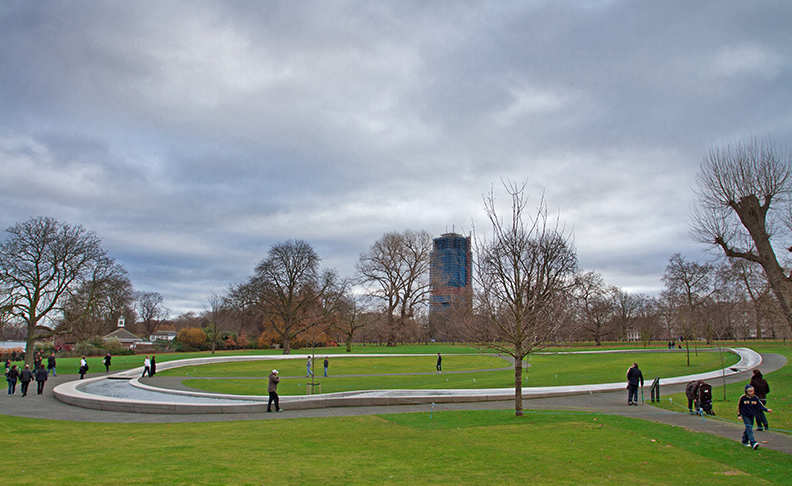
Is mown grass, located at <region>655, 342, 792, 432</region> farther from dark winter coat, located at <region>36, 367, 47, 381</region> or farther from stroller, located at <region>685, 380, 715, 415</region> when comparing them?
dark winter coat, located at <region>36, 367, 47, 381</region>

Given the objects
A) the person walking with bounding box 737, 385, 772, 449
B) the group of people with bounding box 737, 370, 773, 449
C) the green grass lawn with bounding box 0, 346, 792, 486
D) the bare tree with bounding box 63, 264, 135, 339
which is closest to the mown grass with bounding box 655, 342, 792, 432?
the green grass lawn with bounding box 0, 346, 792, 486

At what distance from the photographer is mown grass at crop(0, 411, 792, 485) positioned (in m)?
8.70

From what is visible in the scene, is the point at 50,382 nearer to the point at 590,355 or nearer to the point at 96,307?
the point at 96,307

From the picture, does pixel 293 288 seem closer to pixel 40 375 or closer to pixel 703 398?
pixel 40 375

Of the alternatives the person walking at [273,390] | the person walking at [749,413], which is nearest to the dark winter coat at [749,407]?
the person walking at [749,413]

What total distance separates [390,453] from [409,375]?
22486mm

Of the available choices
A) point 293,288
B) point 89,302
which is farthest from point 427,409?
point 293,288

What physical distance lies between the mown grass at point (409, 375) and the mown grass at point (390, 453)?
10443 millimetres

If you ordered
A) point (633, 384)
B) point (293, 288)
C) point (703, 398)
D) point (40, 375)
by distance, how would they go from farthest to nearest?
point (293, 288) < point (40, 375) < point (633, 384) < point (703, 398)

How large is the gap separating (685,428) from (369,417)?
9910mm

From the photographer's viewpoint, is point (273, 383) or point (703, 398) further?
point (273, 383)

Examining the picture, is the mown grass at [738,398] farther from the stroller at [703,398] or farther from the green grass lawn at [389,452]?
the green grass lawn at [389,452]

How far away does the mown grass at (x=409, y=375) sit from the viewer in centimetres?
2648

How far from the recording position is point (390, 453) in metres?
11.0
